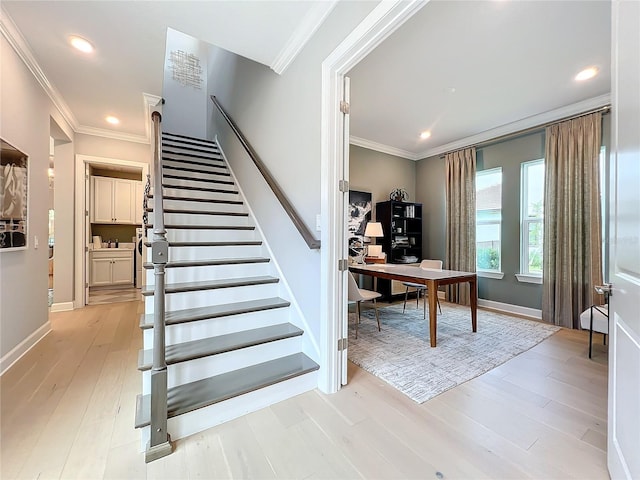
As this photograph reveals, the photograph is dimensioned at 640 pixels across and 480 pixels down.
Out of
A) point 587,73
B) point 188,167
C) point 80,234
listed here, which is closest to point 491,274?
point 587,73

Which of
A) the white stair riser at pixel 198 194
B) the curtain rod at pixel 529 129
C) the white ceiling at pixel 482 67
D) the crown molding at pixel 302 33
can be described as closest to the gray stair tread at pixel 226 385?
the white stair riser at pixel 198 194

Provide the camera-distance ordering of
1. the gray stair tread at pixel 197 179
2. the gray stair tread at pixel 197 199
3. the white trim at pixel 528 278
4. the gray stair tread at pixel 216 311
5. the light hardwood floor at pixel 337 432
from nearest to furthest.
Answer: the light hardwood floor at pixel 337 432, the gray stair tread at pixel 216 311, the gray stair tread at pixel 197 199, the gray stair tread at pixel 197 179, the white trim at pixel 528 278

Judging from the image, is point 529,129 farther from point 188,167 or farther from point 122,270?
point 122,270

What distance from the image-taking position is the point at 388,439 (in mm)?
1510

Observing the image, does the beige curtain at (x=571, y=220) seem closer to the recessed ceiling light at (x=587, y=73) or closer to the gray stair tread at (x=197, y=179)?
the recessed ceiling light at (x=587, y=73)

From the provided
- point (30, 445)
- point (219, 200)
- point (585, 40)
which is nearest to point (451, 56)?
point (585, 40)

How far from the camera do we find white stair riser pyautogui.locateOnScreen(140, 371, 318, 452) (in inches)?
59.2

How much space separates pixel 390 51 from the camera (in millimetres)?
2520

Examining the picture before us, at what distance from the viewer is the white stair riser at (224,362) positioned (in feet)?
5.64

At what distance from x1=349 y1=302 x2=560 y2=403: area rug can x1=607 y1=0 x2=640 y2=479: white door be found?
976 mm

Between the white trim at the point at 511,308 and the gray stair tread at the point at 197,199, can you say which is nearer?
the gray stair tread at the point at 197,199

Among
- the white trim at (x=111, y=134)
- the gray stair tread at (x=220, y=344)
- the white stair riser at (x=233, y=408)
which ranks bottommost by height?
the white stair riser at (x=233, y=408)

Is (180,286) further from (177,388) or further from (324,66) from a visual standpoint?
(324,66)

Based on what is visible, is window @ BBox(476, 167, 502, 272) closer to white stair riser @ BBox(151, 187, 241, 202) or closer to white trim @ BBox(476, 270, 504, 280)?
white trim @ BBox(476, 270, 504, 280)
